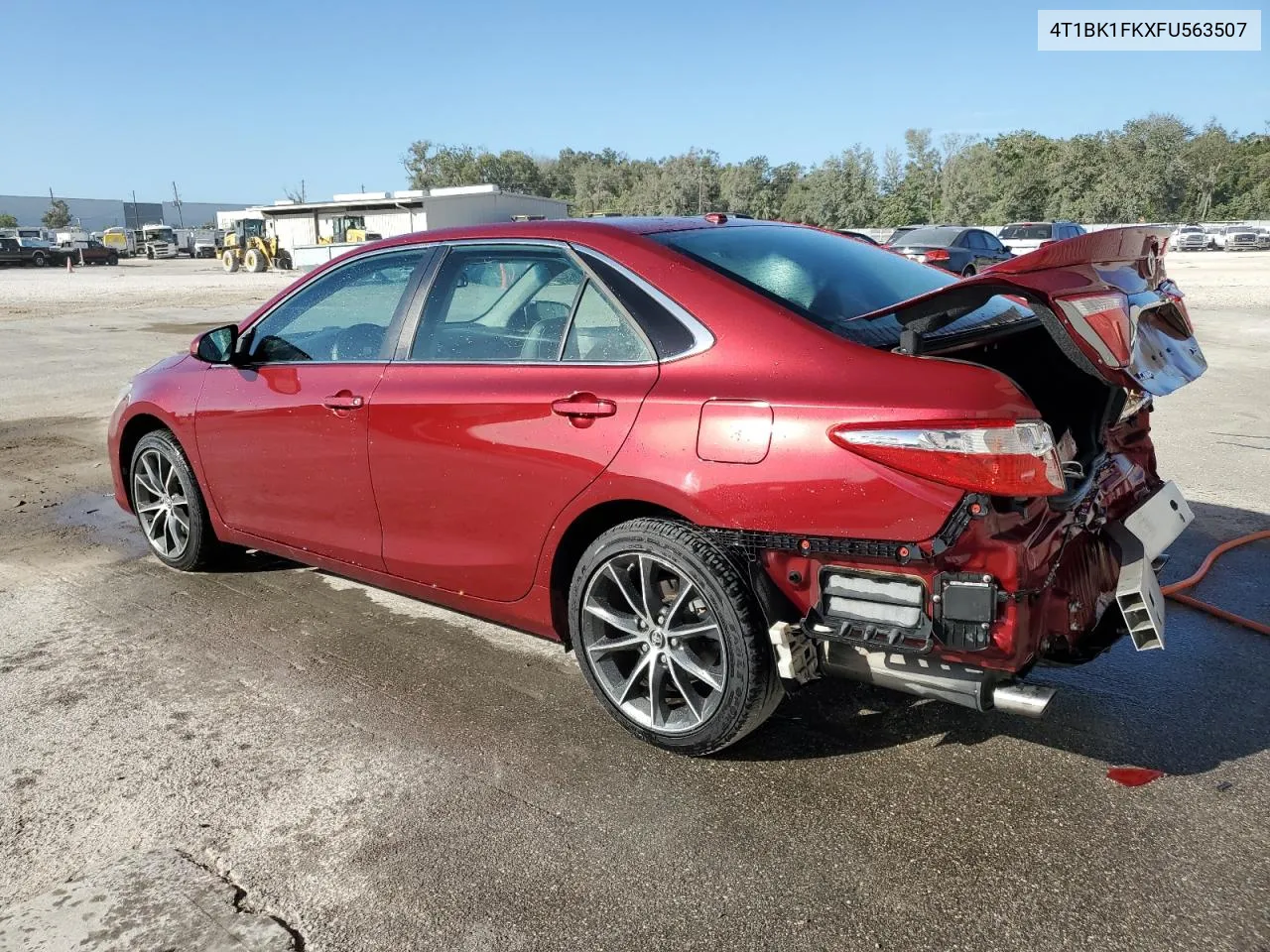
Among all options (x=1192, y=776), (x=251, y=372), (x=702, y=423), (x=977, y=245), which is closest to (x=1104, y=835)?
(x=1192, y=776)

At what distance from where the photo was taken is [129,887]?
260cm

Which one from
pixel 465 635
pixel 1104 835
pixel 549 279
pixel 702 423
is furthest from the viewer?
pixel 465 635

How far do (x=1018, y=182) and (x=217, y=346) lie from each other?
72947 millimetres

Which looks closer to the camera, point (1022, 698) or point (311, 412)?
point (1022, 698)

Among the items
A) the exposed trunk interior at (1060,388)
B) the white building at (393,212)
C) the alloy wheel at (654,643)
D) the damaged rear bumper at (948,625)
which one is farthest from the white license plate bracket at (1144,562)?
the white building at (393,212)

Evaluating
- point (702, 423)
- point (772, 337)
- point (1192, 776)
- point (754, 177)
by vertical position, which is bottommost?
point (1192, 776)

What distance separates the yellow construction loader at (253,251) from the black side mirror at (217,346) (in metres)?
50.5

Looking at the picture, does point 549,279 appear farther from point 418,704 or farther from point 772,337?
point 418,704

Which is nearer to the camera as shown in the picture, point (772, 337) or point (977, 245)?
point (772, 337)

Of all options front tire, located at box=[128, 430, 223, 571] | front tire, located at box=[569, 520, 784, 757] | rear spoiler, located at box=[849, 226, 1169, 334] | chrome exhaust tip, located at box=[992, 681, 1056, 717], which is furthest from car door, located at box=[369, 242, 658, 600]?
front tire, located at box=[128, 430, 223, 571]

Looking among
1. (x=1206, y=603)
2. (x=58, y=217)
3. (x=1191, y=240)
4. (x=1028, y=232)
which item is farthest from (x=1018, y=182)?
(x=58, y=217)

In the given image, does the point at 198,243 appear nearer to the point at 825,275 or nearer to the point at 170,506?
the point at 170,506

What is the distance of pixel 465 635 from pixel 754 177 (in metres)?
80.1

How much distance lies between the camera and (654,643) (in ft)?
10.4
